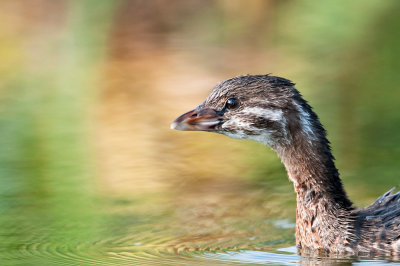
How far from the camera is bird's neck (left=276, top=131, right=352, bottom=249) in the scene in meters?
9.16

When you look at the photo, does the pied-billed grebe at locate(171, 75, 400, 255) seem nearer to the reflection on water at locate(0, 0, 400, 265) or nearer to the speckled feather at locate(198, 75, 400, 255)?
the speckled feather at locate(198, 75, 400, 255)

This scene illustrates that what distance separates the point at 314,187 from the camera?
9.31m

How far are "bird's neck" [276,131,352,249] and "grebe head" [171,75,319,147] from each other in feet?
0.39

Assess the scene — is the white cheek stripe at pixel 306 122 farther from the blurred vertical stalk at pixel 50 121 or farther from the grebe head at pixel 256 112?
the blurred vertical stalk at pixel 50 121

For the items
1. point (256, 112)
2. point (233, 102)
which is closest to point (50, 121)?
point (233, 102)

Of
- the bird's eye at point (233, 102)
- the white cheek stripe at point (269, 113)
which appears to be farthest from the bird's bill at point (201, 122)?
the white cheek stripe at point (269, 113)

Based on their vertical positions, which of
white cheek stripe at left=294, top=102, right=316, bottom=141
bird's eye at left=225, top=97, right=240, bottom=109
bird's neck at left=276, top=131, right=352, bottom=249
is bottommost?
bird's neck at left=276, top=131, right=352, bottom=249

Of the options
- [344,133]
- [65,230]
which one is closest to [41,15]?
[344,133]

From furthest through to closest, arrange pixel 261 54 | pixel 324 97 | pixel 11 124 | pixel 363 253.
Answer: pixel 261 54 < pixel 324 97 < pixel 11 124 < pixel 363 253

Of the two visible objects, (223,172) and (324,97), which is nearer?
(223,172)

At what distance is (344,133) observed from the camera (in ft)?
46.0

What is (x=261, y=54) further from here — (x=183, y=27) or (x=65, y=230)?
(x=65, y=230)

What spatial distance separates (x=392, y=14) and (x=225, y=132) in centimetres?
1262

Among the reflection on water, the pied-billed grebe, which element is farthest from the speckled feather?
the reflection on water
